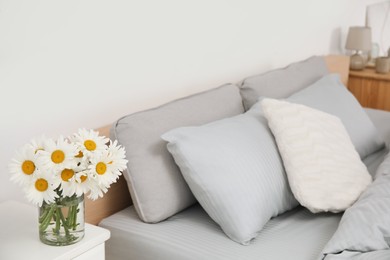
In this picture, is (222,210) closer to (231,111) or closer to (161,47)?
(231,111)

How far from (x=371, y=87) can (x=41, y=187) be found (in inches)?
105

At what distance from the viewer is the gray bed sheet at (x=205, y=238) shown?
173 centimetres

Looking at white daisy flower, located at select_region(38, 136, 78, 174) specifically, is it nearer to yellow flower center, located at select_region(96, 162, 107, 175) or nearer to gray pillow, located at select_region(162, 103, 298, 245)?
yellow flower center, located at select_region(96, 162, 107, 175)

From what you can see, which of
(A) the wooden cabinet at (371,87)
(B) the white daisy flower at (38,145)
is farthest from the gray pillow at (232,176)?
(A) the wooden cabinet at (371,87)

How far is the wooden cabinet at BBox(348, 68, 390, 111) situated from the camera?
140 inches

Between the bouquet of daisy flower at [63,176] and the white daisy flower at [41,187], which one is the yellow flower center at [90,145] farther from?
the white daisy flower at [41,187]

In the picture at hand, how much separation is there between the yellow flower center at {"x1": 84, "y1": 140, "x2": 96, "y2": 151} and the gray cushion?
1098 mm

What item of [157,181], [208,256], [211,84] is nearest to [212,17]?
[211,84]

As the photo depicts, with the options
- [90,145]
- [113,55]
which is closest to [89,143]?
[90,145]

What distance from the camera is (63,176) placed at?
139 cm

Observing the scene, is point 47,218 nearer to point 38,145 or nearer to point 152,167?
point 38,145

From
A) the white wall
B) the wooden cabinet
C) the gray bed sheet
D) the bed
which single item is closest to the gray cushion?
the white wall

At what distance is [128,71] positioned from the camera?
217cm

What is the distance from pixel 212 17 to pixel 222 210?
106 centimetres
